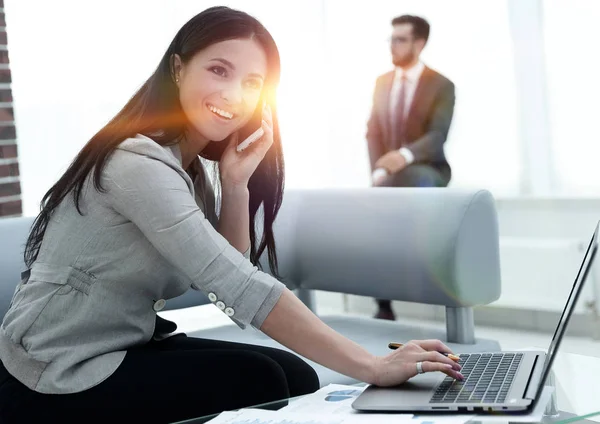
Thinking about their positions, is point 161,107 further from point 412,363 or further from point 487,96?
point 487,96

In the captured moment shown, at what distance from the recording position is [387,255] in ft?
7.43

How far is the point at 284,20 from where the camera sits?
5.09m

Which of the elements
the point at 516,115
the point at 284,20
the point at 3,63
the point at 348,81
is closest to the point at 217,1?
the point at 284,20

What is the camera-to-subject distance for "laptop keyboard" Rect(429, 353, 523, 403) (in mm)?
1164

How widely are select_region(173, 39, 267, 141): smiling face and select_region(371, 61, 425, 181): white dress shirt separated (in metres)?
2.52

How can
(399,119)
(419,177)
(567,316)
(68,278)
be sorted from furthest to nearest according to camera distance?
1. (399,119)
2. (419,177)
3. (68,278)
4. (567,316)

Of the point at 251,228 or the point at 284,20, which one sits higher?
the point at 284,20

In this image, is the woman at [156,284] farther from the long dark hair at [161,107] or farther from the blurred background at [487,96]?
the blurred background at [487,96]

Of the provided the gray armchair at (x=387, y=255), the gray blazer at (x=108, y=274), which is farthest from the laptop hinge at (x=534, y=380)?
the gray armchair at (x=387, y=255)

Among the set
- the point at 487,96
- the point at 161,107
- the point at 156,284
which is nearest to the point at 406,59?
the point at 487,96

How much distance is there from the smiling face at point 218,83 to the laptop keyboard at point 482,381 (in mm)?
665

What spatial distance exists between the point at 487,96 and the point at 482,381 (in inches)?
127

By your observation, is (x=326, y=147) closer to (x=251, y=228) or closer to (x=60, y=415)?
(x=251, y=228)

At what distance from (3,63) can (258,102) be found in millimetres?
1438
